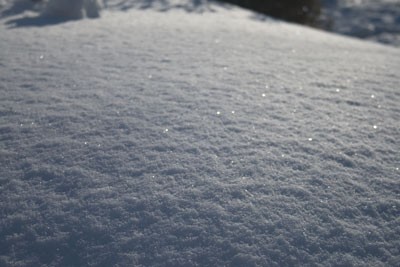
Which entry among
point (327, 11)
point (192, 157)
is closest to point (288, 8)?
point (327, 11)

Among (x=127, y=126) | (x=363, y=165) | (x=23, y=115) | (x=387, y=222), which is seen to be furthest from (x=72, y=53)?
(x=387, y=222)

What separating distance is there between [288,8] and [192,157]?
15.5ft

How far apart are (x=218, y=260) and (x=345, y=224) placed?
52cm

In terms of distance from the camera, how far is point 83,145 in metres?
1.46

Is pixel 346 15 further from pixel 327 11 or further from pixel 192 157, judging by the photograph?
pixel 192 157

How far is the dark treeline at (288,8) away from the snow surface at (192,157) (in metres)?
3.13

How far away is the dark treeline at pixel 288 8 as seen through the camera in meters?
5.24

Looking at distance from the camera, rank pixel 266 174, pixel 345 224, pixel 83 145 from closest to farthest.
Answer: pixel 345 224 < pixel 266 174 < pixel 83 145

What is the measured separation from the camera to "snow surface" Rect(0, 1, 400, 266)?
1.09m

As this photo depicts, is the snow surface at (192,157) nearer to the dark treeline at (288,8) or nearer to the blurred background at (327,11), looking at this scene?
the blurred background at (327,11)

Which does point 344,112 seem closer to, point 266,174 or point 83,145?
point 266,174

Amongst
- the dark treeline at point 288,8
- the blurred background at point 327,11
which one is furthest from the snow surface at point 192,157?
the dark treeline at point 288,8

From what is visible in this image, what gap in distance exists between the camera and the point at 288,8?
17.3ft

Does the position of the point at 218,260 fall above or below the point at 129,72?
below
